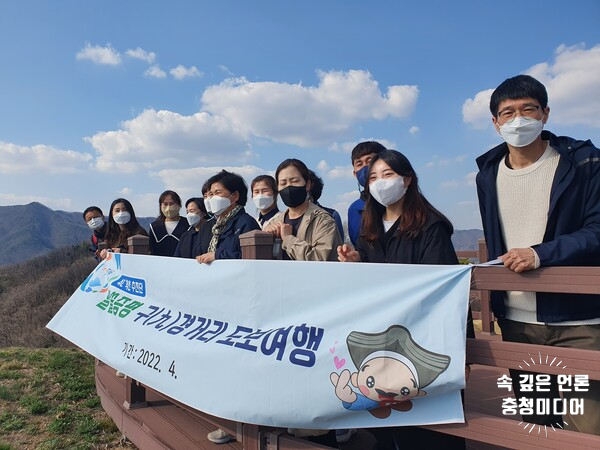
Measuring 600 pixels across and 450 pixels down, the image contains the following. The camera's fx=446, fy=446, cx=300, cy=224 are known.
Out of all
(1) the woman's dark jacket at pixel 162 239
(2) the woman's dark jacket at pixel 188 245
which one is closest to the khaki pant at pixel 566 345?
(2) the woman's dark jacket at pixel 188 245

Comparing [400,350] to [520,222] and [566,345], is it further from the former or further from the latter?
[520,222]

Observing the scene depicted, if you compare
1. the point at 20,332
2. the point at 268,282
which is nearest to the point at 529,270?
the point at 268,282

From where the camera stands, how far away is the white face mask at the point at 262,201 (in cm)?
405

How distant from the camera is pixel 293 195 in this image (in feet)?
11.0

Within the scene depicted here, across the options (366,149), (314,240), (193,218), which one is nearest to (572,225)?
(314,240)

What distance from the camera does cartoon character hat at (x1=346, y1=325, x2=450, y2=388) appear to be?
204cm

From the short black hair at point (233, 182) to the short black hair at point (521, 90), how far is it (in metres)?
2.25

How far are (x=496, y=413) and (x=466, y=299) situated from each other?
76.3 inches

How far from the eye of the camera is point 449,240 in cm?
236

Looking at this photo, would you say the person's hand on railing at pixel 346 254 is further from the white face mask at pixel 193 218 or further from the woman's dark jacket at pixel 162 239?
the woman's dark jacket at pixel 162 239

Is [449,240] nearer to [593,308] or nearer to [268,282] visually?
[593,308]

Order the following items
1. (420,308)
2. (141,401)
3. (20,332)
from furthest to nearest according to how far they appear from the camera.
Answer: (20,332) → (141,401) → (420,308)

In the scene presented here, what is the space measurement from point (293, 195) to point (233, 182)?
772 mm

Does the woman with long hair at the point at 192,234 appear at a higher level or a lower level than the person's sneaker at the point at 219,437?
higher
